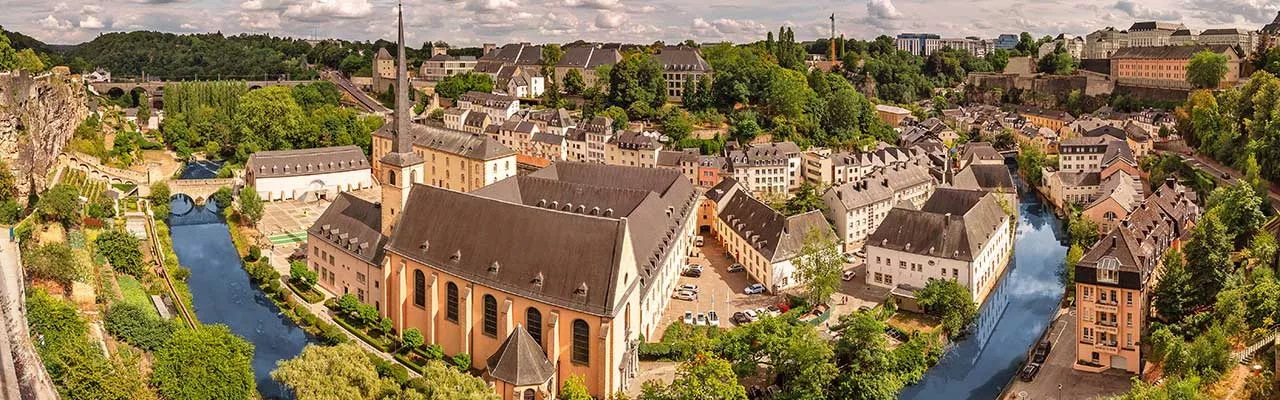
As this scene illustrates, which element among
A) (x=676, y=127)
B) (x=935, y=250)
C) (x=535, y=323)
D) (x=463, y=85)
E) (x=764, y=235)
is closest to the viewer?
(x=535, y=323)

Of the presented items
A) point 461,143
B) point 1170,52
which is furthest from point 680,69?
point 1170,52

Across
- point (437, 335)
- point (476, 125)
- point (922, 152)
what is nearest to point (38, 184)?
point (437, 335)

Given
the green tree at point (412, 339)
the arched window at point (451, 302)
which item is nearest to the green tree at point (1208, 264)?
the arched window at point (451, 302)

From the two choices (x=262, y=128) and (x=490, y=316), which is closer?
(x=490, y=316)

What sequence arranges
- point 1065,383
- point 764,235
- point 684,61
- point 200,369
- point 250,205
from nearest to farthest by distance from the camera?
point 200,369 < point 1065,383 < point 764,235 < point 250,205 < point 684,61

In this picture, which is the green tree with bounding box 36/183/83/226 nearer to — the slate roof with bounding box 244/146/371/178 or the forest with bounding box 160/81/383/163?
the slate roof with bounding box 244/146/371/178

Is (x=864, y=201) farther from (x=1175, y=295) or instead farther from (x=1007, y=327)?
(x=1175, y=295)

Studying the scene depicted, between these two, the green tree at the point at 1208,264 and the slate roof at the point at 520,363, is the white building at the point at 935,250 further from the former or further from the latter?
the slate roof at the point at 520,363
